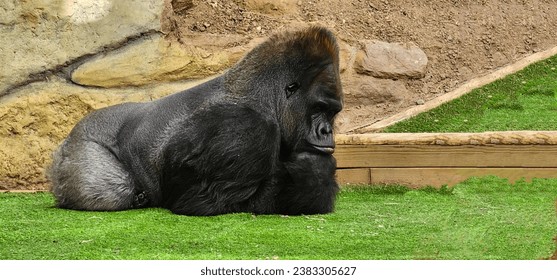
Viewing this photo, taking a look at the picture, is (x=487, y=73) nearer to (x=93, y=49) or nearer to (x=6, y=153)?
(x=93, y=49)

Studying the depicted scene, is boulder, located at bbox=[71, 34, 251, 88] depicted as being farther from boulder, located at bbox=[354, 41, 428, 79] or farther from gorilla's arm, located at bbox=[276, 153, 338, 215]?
gorilla's arm, located at bbox=[276, 153, 338, 215]

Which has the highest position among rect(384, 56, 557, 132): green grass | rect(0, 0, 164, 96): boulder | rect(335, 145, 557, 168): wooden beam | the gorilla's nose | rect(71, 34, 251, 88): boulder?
rect(0, 0, 164, 96): boulder

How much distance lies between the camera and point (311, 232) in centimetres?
421

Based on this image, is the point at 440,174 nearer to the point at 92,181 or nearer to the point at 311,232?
the point at 311,232

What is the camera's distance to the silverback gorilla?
4.78m

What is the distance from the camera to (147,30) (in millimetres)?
6523

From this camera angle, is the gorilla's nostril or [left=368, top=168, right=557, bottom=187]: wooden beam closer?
the gorilla's nostril

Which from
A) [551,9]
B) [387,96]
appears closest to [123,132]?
[387,96]

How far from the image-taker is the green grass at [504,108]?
21.6 feet

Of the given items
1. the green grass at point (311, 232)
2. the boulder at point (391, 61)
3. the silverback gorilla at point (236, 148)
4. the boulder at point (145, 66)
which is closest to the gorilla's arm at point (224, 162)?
the silverback gorilla at point (236, 148)

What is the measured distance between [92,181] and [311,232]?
1517mm

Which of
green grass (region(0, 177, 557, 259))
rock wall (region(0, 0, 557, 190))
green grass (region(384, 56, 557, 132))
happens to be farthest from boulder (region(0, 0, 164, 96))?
green grass (region(384, 56, 557, 132))

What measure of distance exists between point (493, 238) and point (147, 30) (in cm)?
337

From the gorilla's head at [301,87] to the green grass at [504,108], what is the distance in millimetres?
1858
